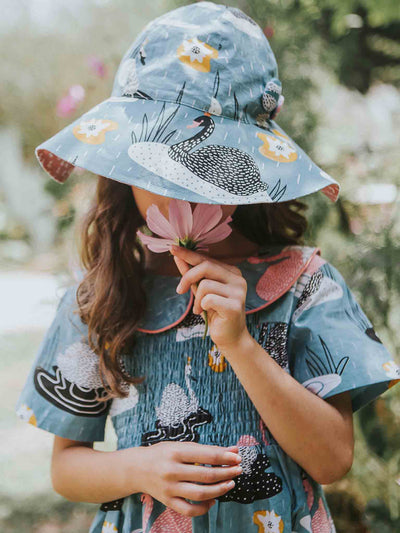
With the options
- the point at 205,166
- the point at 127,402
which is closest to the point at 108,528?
the point at 127,402

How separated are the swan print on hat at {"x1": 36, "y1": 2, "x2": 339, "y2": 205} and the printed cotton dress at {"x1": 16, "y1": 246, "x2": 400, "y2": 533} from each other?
232 millimetres

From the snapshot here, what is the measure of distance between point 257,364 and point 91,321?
0.36 m

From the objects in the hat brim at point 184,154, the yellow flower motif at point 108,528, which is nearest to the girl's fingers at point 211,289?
the hat brim at point 184,154

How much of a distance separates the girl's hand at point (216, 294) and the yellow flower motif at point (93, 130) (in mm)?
214

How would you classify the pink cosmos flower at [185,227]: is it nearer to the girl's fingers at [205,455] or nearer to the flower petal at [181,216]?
the flower petal at [181,216]

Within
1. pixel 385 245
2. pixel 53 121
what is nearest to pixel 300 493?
pixel 385 245

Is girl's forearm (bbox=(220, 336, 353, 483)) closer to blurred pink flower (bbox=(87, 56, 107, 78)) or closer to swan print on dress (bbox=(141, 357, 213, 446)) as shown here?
swan print on dress (bbox=(141, 357, 213, 446))

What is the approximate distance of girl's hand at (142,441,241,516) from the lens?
32.3 inches

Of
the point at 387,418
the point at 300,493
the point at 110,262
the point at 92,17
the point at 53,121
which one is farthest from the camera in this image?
the point at 53,121

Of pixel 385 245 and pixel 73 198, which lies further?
pixel 73 198

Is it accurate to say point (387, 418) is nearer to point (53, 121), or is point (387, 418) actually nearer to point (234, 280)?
point (234, 280)

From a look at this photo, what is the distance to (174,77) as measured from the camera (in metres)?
0.84

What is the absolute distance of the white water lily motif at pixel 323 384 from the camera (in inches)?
35.0

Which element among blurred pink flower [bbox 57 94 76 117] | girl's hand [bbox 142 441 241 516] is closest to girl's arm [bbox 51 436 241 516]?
girl's hand [bbox 142 441 241 516]
